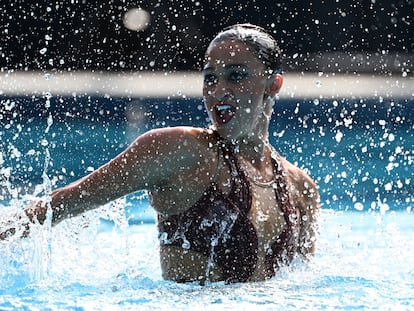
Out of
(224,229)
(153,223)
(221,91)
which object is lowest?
(224,229)

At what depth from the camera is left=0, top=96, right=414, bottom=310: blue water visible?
2.61m

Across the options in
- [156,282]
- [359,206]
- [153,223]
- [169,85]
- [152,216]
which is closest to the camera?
[156,282]

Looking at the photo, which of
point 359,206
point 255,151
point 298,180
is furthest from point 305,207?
point 359,206

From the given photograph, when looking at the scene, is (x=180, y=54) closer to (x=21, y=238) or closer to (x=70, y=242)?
(x=70, y=242)

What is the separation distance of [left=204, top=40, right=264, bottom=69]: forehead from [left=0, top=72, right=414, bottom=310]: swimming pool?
66 centimetres

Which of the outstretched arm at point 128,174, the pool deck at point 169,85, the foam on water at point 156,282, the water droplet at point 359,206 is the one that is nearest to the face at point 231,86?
the outstretched arm at point 128,174

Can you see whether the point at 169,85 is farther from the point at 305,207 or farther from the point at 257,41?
the point at 257,41

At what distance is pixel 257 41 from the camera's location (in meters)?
2.71

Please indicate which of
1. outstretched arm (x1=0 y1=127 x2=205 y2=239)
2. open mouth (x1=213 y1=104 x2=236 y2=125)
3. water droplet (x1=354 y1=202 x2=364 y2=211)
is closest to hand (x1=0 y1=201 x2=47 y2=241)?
outstretched arm (x1=0 y1=127 x2=205 y2=239)

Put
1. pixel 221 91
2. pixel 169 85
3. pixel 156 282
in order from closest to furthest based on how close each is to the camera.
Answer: pixel 221 91 → pixel 156 282 → pixel 169 85

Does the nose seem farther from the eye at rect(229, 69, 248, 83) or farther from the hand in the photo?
the hand

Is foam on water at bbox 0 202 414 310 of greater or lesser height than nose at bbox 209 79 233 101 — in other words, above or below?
below

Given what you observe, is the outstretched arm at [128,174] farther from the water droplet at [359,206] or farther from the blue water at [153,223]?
the water droplet at [359,206]

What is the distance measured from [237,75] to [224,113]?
123 millimetres
